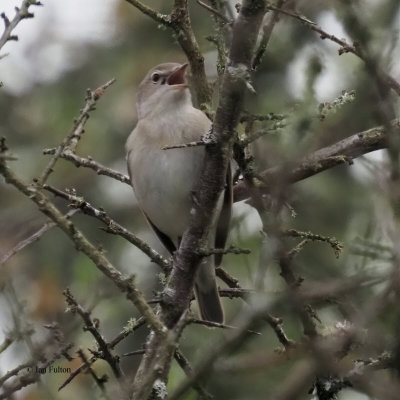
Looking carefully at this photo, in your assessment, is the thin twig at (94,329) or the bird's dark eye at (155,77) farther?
the bird's dark eye at (155,77)

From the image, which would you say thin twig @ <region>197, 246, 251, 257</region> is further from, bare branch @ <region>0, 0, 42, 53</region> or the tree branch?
bare branch @ <region>0, 0, 42, 53</region>

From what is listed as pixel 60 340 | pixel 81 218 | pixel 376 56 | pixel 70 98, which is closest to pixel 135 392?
pixel 60 340

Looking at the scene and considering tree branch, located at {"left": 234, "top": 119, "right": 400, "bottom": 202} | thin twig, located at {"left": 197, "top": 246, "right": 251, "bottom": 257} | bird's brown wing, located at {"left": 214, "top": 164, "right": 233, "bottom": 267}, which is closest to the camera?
thin twig, located at {"left": 197, "top": 246, "right": 251, "bottom": 257}

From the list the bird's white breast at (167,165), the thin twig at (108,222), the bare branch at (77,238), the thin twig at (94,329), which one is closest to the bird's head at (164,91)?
the bird's white breast at (167,165)

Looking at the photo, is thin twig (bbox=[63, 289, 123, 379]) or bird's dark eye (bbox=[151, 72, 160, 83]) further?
bird's dark eye (bbox=[151, 72, 160, 83])

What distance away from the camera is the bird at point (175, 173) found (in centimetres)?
577

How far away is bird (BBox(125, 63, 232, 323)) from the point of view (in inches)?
227

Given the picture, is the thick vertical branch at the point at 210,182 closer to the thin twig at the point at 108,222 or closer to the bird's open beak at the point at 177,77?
the thin twig at the point at 108,222

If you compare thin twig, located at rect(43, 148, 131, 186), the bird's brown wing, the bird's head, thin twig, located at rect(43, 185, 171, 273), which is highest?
the bird's head

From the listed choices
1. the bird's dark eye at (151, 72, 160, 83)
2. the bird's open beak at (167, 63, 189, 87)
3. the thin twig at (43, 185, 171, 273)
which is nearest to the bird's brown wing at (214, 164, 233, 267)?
the thin twig at (43, 185, 171, 273)

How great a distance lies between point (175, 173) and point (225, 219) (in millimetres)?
436

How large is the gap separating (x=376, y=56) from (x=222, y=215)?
3.29 metres

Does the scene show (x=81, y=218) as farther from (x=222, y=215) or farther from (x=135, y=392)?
(x=135, y=392)

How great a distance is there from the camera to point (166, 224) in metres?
6.14
